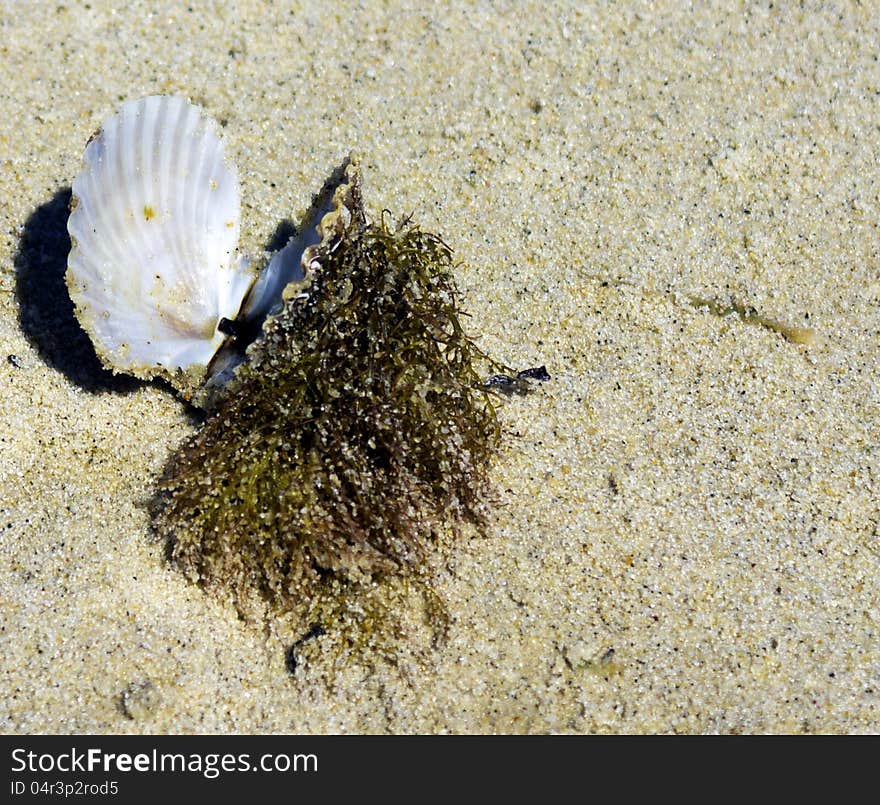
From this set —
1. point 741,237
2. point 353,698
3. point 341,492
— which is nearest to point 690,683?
point 353,698

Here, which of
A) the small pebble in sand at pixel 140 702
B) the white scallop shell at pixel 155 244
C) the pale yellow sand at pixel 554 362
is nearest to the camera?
the small pebble in sand at pixel 140 702

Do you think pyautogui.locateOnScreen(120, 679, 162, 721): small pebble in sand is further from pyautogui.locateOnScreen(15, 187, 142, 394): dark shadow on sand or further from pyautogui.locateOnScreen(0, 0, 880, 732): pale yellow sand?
pyautogui.locateOnScreen(15, 187, 142, 394): dark shadow on sand

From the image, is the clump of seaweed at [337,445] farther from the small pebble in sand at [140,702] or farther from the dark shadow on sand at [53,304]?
the dark shadow on sand at [53,304]

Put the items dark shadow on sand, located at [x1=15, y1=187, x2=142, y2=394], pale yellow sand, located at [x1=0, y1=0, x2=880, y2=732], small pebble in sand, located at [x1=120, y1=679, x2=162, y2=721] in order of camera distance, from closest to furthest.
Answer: small pebble in sand, located at [x1=120, y1=679, x2=162, y2=721] < pale yellow sand, located at [x1=0, y1=0, x2=880, y2=732] < dark shadow on sand, located at [x1=15, y1=187, x2=142, y2=394]

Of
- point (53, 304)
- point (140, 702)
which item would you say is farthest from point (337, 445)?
point (53, 304)

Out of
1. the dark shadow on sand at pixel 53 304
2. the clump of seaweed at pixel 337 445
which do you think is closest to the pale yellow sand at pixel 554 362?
the dark shadow on sand at pixel 53 304

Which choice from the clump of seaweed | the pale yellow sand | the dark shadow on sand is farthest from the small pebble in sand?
the dark shadow on sand
